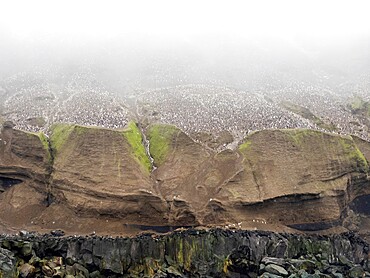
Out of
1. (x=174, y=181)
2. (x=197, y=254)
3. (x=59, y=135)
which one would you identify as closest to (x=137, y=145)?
(x=174, y=181)

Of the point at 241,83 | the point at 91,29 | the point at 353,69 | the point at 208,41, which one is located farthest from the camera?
the point at 91,29

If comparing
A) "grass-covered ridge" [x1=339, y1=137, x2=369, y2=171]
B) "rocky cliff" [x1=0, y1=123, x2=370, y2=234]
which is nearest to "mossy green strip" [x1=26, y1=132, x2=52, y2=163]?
"rocky cliff" [x1=0, y1=123, x2=370, y2=234]

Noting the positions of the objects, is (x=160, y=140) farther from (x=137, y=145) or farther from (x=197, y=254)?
(x=197, y=254)

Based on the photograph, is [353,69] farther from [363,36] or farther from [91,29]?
[91,29]

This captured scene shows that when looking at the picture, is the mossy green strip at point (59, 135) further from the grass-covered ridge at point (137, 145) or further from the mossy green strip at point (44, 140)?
the grass-covered ridge at point (137, 145)

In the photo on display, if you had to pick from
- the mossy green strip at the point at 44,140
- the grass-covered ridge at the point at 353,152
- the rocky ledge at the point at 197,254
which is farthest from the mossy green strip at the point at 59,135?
the grass-covered ridge at the point at 353,152

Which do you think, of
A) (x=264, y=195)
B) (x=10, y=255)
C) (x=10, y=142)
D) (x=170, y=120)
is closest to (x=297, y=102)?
(x=170, y=120)

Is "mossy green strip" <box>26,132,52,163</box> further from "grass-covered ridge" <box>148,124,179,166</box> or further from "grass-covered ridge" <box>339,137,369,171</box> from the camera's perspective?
"grass-covered ridge" <box>339,137,369,171</box>
